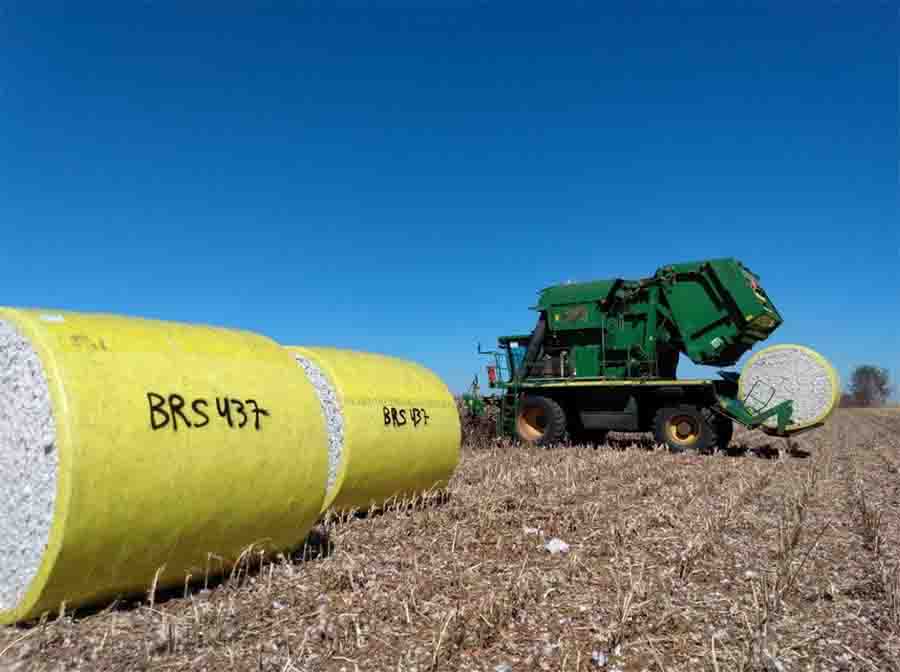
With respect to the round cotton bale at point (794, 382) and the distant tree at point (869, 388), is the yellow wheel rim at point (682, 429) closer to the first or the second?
the round cotton bale at point (794, 382)

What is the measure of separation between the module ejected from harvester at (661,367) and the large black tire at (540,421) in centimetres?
2

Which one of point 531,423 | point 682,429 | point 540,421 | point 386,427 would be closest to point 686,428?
point 682,429

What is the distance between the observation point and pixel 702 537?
201 inches

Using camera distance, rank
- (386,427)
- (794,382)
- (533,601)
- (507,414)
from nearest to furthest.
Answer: (533,601)
(386,427)
(794,382)
(507,414)

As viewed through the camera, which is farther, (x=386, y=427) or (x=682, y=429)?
(x=682, y=429)

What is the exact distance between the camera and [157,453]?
11.5 feet

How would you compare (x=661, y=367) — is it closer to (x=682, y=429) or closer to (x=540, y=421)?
(x=682, y=429)

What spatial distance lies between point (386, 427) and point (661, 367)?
910cm

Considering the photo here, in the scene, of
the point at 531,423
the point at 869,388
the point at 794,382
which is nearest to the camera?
the point at 794,382

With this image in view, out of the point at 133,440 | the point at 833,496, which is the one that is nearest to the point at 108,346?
the point at 133,440

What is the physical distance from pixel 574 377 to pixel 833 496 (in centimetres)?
693

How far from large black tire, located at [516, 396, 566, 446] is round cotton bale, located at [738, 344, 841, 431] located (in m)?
3.66

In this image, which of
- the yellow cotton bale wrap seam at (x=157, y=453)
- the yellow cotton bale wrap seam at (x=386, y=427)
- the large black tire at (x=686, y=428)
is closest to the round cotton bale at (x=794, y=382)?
the large black tire at (x=686, y=428)

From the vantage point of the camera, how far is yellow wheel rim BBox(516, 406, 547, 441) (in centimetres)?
1424
